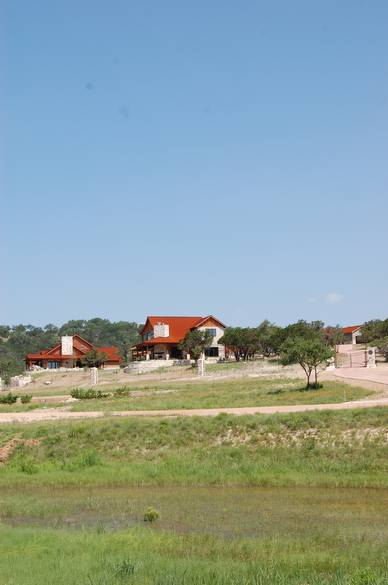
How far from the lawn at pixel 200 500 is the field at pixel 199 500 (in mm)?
43

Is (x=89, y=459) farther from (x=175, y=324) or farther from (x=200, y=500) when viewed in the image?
(x=175, y=324)

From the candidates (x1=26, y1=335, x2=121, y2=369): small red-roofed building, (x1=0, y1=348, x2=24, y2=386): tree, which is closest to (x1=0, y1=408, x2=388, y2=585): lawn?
(x1=0, y1=348, x2=24, y2=386): tree

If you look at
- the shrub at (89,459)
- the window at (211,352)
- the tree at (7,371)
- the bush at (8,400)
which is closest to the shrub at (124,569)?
the shrub at (89,459)

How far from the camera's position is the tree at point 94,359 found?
12200cm

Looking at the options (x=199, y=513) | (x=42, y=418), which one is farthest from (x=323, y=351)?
(x=199, y=513)

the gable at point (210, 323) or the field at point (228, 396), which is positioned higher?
the gable at point (210, 323)

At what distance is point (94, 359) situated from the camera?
121875 millimetres

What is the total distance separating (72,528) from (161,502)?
436 centimetres

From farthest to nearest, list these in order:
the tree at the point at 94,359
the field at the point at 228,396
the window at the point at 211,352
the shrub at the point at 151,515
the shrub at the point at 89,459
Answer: the tree at the point at 94,359 < the window at the point at 211,352 < the field at the point at 228,396 < the shrub at the point at 89,459 < the shrub at the point at 151,515

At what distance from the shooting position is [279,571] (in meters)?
13.8

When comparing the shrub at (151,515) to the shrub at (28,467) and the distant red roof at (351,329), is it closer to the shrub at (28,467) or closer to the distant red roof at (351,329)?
the shrub at (28,467)

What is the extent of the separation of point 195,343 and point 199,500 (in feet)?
263

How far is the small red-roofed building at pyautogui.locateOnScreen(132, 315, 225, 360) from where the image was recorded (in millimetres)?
112312

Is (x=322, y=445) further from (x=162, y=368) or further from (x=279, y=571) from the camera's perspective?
(x=162, y=368)
